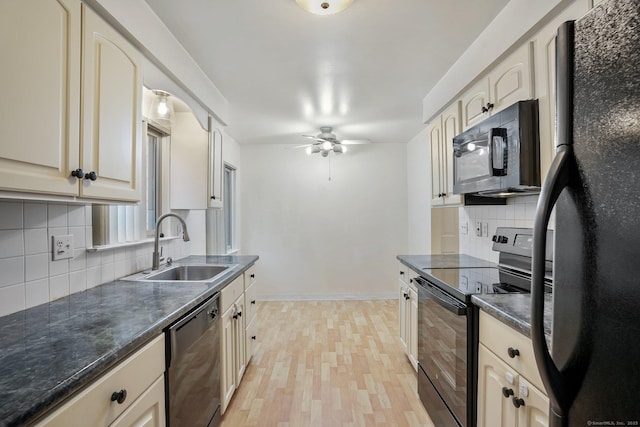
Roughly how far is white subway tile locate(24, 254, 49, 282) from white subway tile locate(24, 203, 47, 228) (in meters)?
0.13

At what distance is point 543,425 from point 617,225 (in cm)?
90

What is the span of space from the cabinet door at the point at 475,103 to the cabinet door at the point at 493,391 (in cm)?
143

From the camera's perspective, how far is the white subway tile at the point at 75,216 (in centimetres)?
148

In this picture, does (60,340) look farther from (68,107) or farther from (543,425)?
(543,425)

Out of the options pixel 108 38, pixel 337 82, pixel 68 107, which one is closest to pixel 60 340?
pixel 68 107

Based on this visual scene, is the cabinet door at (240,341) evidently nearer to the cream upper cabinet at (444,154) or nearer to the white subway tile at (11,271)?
the white subway tile at (11,271)

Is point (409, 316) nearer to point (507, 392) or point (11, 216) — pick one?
point (507, 392)

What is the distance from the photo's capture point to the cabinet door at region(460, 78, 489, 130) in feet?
6.48

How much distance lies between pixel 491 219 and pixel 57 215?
2739mm

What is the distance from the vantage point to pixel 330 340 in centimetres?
327

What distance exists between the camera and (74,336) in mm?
984

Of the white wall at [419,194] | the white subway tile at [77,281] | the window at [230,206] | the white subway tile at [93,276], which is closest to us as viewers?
the white subway tile at [77,281]

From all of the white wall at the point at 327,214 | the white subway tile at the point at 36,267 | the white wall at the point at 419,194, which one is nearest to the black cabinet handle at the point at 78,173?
the white subway tile at the point at 36,267

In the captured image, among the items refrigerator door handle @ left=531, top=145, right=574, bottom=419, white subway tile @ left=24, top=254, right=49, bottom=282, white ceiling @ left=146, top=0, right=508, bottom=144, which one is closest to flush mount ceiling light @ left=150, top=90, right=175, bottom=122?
white ceiling @ left=146, top=0, right=508, bottom=144
